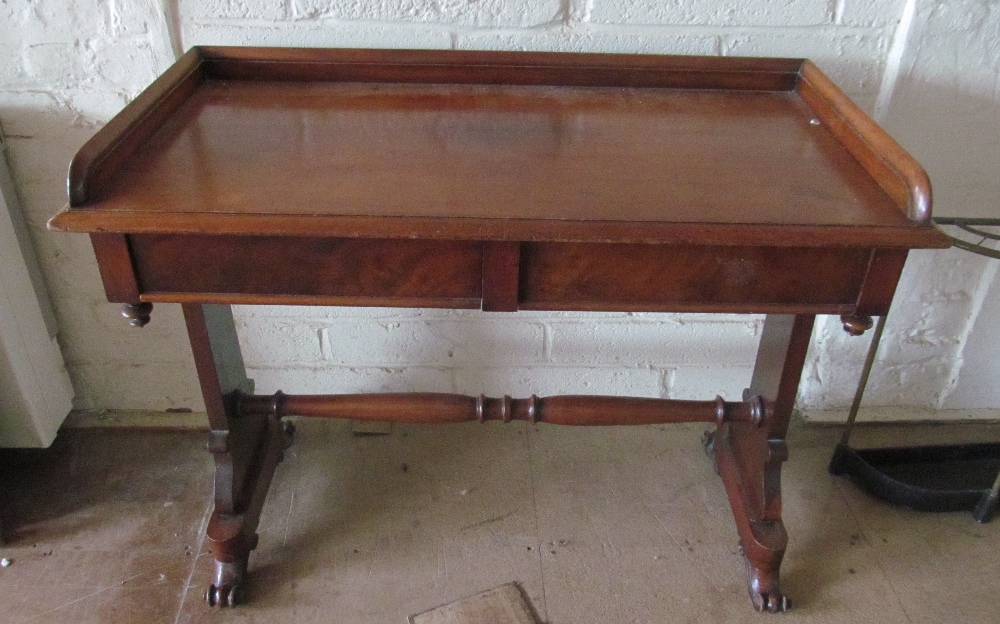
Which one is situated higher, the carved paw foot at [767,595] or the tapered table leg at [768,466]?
the tapered table leg at [768,466]

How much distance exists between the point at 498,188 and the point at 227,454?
88cm

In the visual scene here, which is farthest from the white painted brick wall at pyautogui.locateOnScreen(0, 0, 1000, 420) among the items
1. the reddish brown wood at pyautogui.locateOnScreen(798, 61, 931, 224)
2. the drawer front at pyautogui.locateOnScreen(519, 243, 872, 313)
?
the drawer front at pyautogui.locateOnScreen(519, 243, 872, 313)

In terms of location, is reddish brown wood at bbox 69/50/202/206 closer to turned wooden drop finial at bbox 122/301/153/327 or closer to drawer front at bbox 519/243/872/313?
turned wooden drop finial at bbox 122/301/153/327

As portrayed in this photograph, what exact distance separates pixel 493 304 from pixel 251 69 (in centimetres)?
71

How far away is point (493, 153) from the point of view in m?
1.27

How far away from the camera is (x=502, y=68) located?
5.02 feet

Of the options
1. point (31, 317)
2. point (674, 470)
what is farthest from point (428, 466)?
point (31, 317)

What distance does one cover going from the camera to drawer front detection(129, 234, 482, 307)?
1.16 m

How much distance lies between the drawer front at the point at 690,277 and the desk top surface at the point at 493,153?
7 cm

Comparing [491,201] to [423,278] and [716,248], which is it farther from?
[716,248]

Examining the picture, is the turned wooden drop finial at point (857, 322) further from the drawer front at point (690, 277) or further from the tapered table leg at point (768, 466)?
the tapered table leg at point (768, 466)

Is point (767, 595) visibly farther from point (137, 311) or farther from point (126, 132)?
point (126, 132)

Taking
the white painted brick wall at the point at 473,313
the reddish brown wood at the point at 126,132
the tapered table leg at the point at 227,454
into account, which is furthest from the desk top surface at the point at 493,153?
the tapered table leg at the point at 227,454

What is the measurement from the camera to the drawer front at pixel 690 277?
3.81 ft
